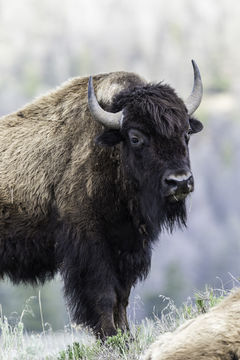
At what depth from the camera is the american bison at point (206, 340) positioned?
492cm

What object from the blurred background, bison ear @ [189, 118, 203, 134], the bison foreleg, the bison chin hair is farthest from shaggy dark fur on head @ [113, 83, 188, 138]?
the blurred background

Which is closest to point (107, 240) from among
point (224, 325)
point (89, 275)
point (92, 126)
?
point (89, 275)

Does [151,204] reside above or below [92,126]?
below

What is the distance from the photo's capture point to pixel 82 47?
11844cm

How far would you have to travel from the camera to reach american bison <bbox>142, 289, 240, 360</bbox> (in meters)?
4.92

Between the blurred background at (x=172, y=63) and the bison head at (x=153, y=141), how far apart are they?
53.5 metres

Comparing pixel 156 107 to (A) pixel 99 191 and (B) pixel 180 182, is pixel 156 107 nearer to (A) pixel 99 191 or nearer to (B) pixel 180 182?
(B) pixel 180 182

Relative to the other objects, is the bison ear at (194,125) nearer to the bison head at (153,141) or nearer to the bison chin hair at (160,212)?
the bison head at (153,141)

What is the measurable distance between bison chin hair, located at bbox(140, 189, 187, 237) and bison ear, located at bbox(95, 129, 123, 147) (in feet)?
1.78

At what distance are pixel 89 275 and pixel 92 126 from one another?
1.42 meters

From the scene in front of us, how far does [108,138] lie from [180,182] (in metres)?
0.91

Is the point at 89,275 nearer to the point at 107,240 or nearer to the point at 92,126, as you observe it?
the point at 107,240

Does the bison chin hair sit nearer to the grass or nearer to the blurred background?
the grass

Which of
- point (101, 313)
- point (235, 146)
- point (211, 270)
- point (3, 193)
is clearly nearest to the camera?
point (101, 313)
